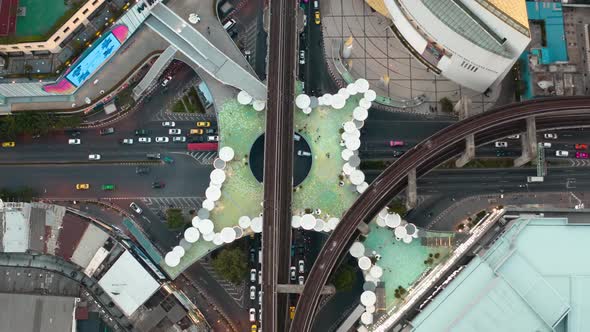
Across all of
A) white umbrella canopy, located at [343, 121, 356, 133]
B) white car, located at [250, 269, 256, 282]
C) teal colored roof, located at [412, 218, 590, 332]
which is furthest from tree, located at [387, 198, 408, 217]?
white car, located at [250, 269, 256, 282]

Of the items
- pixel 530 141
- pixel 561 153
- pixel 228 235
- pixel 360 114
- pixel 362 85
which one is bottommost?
pixel 228 235

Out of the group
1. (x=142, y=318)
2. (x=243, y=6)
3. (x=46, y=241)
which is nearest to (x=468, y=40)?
(x=243, y=6)

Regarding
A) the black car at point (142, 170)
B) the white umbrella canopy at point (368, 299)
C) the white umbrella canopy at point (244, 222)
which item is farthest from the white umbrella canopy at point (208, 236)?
the white umbrella canopy at point (368, 299)

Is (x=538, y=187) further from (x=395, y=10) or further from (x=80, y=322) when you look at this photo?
(x=80, y=322)

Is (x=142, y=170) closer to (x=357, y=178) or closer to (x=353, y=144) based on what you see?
(x=353, y=144)

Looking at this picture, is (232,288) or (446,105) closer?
(232,288)

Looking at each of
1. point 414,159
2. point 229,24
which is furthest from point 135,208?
point 414,159

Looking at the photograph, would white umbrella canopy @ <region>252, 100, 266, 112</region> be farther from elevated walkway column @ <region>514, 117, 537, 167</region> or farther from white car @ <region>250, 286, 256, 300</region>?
elevated walkway column @ <region>514, 117, 537, 167</region>
